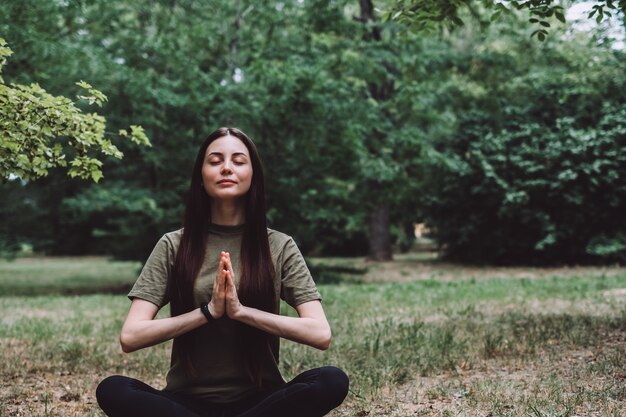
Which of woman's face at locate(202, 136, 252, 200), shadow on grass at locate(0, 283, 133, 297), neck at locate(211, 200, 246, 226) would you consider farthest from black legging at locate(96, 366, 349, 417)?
shadow on grass at locate(0, 283, 133, 297)

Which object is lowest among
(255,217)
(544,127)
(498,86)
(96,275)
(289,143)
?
(96,275)

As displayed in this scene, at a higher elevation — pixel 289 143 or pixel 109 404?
pixel 289 143

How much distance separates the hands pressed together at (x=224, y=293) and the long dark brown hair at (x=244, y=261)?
0.80 feet

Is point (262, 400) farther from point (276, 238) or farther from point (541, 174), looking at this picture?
point (541, 174)

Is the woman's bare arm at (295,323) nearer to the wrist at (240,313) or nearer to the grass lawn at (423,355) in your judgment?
the wrist at (240,313)

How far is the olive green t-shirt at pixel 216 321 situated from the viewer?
10.1 feet

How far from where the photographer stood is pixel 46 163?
4.32m

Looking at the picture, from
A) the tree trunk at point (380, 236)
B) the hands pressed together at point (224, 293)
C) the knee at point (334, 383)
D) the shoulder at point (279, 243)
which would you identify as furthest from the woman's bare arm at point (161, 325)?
the tree trunk at point (380, 236)

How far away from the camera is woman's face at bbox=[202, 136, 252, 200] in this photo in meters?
3.14

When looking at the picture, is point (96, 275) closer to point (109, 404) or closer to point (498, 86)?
point (498, 86)

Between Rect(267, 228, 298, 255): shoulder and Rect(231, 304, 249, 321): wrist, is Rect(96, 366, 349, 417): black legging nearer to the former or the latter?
Rect(231, 304, 249, 321): wrist

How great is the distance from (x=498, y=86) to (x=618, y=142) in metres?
4.87

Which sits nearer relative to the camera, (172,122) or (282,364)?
(282,364)

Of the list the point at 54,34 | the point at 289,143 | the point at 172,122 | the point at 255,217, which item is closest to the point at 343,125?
the point at 289,143
